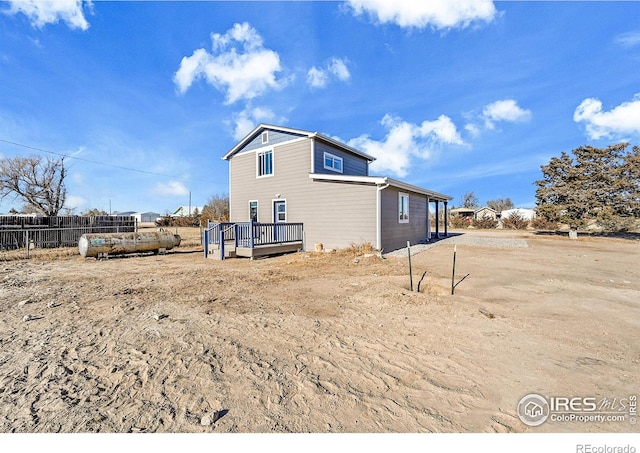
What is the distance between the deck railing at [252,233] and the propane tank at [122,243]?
2.73 m

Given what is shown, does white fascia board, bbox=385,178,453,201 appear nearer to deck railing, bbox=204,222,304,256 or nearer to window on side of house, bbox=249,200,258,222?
deck railing, bbox=204,222,304,256

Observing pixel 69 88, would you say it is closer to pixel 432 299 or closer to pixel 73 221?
pixel 73 221

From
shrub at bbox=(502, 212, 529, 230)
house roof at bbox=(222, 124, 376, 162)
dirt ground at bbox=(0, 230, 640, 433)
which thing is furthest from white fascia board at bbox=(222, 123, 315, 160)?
shrub at bbox=(502, 212, 529, 230)

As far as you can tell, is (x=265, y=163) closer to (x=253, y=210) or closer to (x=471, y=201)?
(x=253, y=210)

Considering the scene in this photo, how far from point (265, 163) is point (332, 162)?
146 inches

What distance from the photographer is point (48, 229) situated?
593 inches

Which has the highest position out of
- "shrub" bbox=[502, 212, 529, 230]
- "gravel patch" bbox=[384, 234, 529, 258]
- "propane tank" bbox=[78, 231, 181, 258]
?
"shrub" bbox=[502, 212, 529, 230]

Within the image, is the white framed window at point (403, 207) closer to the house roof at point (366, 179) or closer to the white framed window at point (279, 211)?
the house roof at point (366, 179)

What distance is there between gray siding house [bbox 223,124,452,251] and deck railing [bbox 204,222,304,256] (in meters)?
0.79

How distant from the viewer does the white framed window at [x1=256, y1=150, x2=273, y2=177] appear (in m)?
14.5

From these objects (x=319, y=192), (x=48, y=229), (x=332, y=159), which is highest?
(x=332, y=159)

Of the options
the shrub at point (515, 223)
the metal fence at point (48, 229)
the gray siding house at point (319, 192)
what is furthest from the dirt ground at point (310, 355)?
the shrub at point (515, 223)

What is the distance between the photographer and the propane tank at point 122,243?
36.0 feet

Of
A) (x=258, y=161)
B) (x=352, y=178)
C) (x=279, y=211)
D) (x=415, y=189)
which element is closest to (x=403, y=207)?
(x=415, y=189)
